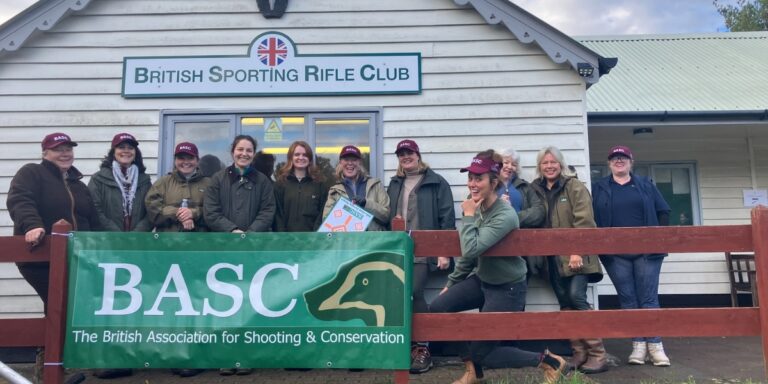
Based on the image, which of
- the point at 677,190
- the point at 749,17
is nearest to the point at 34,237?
the point at 677,190

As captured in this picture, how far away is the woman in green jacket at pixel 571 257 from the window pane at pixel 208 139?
11.0ft

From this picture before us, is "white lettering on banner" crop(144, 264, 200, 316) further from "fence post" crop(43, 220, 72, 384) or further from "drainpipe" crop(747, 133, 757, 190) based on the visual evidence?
"drainpipe" crop(747, 133, 757, 190)

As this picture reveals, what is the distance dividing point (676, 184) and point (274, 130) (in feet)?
20.9

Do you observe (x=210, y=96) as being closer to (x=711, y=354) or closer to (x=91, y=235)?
(x=91, y=235)

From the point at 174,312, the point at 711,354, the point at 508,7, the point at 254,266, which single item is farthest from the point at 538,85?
the point at 174,312

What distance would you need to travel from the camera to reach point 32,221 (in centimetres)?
434

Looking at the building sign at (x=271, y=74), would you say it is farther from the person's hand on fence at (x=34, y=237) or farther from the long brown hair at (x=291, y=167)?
the person's hand on fence at (x=34, y=237)

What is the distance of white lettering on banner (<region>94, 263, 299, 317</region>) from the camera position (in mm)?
3994

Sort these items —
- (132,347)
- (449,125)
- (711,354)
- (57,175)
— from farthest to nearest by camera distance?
(449,125)
(711,354)
(57,175)
(132,347)

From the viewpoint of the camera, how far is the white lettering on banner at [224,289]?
4000 millimetres

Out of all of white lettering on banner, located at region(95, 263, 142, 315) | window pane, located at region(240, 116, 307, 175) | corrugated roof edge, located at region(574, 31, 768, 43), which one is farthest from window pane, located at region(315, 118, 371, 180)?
corrugated roof edge, located at region(574, 31, 768, 43)

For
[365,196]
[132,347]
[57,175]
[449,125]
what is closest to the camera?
[132,347]

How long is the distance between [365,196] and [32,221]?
8.82 feet

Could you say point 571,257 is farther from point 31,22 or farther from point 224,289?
point 31,22
